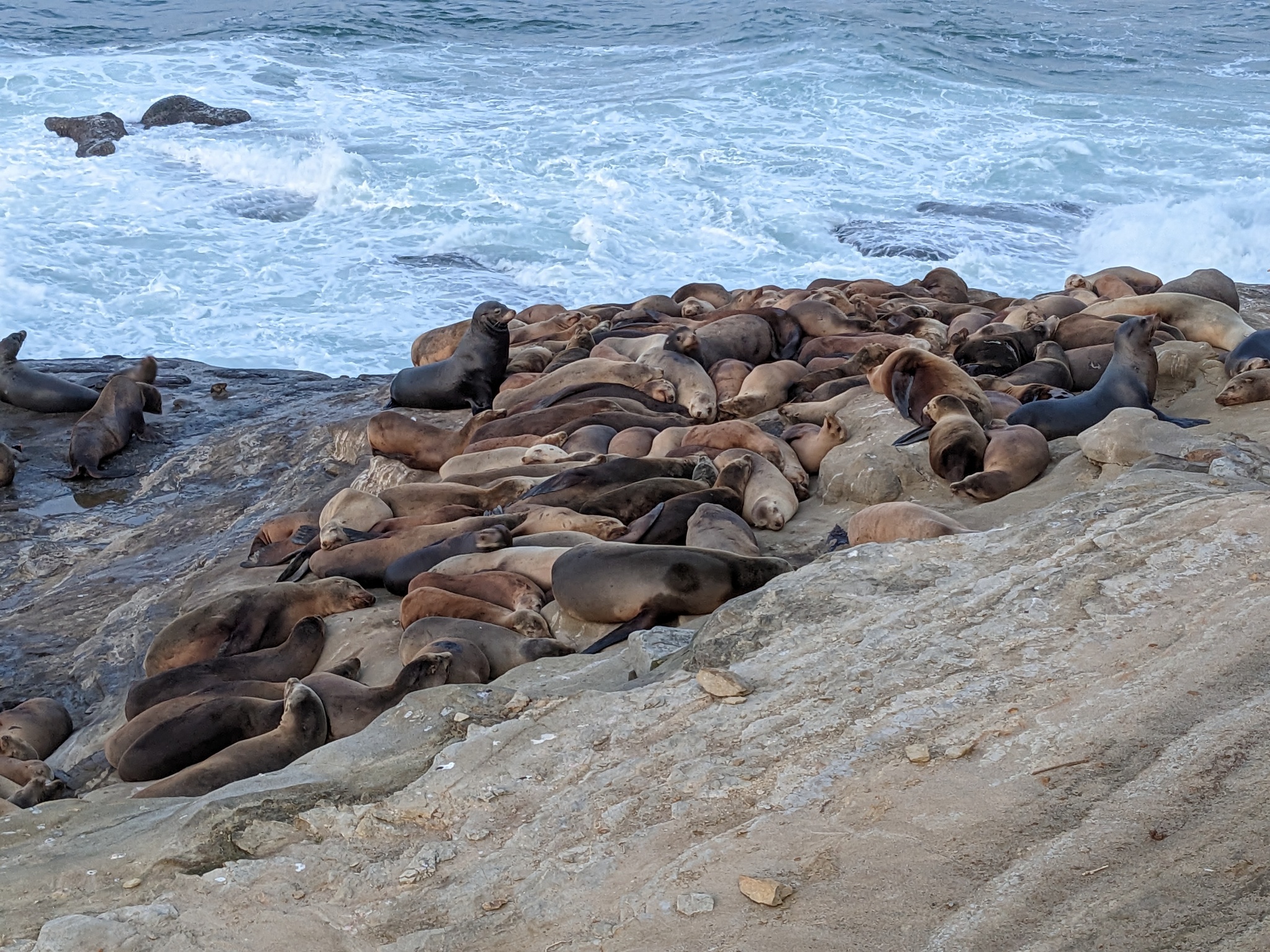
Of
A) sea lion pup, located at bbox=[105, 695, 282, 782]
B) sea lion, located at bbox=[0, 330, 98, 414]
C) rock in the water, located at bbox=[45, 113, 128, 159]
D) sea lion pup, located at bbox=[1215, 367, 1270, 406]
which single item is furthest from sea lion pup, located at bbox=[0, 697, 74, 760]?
rock in the water, located at bbox=[45, 113, 128, 159]

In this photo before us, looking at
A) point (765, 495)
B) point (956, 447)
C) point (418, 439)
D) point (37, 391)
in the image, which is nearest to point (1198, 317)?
point (956, 447)

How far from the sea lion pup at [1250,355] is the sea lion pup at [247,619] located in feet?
14.9

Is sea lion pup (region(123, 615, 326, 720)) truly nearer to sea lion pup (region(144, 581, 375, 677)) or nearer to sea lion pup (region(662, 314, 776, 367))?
sea lion pup (region(144, 581, 375, 677))

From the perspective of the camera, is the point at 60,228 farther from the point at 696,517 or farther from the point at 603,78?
the point at 696,517

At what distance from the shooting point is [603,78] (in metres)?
25.8

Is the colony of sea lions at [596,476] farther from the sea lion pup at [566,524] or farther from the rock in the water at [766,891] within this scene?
the rock in the water at [766,891]

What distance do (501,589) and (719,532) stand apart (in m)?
0.98

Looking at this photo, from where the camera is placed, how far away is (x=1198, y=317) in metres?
7.52

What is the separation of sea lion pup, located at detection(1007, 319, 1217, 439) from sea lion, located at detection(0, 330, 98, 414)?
8548 millimetres

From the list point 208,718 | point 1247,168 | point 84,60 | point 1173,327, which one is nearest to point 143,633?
point 208,718

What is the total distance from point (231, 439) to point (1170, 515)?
7.68 meters

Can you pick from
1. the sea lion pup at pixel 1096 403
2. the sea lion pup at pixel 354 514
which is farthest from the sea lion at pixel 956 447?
the sea lion pup at pixel 354 514

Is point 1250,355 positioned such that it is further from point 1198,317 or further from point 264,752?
point 264,752

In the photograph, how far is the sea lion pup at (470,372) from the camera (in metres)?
8.38
